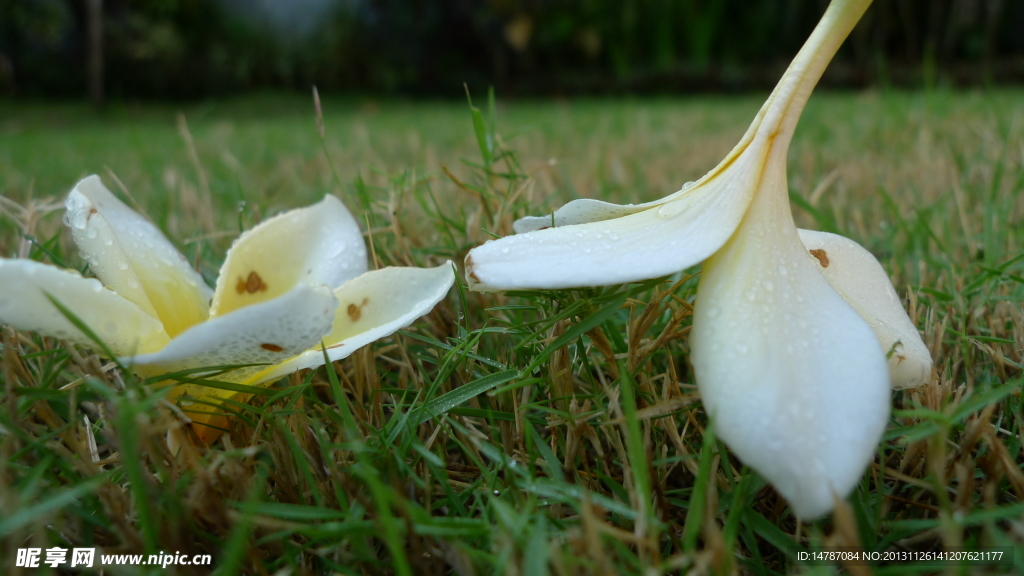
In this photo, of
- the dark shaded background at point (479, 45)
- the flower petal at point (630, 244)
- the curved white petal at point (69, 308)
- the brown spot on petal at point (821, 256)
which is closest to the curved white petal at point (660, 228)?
the flower petal at point (630, 244)

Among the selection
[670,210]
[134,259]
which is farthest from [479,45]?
[670,210]

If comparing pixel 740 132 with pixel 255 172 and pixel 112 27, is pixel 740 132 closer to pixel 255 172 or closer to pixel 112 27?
pixel 255 172

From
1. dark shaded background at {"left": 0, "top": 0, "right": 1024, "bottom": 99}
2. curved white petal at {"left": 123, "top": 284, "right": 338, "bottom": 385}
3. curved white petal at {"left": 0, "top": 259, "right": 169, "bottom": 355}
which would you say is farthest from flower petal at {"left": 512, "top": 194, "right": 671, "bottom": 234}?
dark shaded background at {"left": 0, "top": 0, "right": 1024, "bottom": 99}

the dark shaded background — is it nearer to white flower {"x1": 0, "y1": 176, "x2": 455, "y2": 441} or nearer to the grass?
the grass

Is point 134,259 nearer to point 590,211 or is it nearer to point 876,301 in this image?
point 590,211

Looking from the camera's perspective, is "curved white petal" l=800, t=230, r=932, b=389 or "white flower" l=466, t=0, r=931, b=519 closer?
"white flower" l=466, t=0, r=931, b=519

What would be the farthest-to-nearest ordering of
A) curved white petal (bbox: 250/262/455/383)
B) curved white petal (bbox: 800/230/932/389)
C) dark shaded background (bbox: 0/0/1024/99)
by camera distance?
1. dark shaded background (bbox: 0/0/1024/99)
2. curved white petal (bbox: 250/262/455/383)
3. curved white petal (bbox: 800/230/932/389)

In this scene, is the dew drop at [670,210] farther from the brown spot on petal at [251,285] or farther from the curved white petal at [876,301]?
the brown spot on petal at [251,285]
